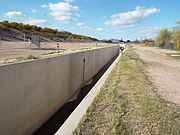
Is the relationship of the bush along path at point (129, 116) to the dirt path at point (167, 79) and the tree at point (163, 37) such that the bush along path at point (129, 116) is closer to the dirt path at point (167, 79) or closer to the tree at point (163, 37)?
the dirt path at point (167, 79)

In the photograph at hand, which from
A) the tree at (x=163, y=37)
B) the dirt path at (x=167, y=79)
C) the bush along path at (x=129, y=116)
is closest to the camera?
the bush along path at (x=129, y=116)

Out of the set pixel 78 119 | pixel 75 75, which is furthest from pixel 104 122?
pixel 75 75

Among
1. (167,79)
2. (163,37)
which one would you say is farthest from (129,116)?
(163,37)

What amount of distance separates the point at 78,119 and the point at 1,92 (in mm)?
1858

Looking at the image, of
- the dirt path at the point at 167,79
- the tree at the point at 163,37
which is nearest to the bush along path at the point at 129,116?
the dirt path at the point at 167,79

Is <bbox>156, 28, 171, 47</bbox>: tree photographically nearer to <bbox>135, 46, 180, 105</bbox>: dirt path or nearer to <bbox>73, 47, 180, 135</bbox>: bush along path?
<bbox>135, 46, 180, 105</bbox>: dirt path

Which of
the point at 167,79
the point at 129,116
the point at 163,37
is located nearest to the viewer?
the point at 129,116

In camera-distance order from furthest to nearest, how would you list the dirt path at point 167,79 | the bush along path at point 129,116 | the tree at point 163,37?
the tree at point 163,37
the dirt path at point 167,79
the bush along path at point 129,116

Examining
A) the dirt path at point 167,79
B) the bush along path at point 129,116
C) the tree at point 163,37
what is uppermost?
the tree at point 163,37

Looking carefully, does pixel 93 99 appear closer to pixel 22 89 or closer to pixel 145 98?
pixel 145 98

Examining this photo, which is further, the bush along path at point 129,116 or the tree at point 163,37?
the tree at point 163,37

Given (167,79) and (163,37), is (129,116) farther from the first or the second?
(163,37)

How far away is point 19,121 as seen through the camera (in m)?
5.43

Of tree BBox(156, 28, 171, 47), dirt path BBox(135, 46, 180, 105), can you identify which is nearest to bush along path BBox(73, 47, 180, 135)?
dirt path BBox(135, 46, 180, 105)
